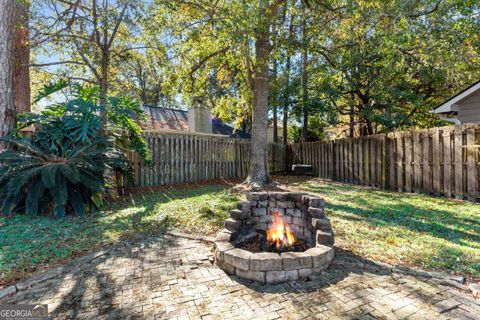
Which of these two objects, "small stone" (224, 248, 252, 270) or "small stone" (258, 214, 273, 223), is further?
"small stone" (258, 214, 273, 223)

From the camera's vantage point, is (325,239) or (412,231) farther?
(412,231)

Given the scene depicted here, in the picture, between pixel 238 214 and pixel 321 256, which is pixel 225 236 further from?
pixel 321 256

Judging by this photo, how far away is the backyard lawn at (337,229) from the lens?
2.72m

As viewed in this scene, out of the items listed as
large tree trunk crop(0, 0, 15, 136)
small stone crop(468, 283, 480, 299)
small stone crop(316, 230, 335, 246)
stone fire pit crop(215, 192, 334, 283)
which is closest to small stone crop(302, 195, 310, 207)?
stone fire pit crop(215, 192, 334, 283)

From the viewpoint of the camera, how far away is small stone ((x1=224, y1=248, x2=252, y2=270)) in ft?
7.45

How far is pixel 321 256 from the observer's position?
2.35m

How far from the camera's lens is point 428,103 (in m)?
11.5

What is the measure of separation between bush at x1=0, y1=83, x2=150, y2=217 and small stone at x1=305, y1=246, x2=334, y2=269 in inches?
153

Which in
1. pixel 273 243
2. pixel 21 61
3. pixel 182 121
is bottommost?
pixel 273 243

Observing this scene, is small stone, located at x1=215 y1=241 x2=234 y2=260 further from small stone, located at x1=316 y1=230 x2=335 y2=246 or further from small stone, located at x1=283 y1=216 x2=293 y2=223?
small stone, located at x1=283 y1=216 x2=293 y2=223

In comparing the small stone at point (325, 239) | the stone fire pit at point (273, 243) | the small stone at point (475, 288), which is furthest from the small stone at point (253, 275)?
the small stone at point (475, 288)

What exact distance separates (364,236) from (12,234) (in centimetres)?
486

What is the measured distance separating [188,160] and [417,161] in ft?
21.7

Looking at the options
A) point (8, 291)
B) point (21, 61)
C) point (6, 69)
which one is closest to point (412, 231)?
point (8, 291)
